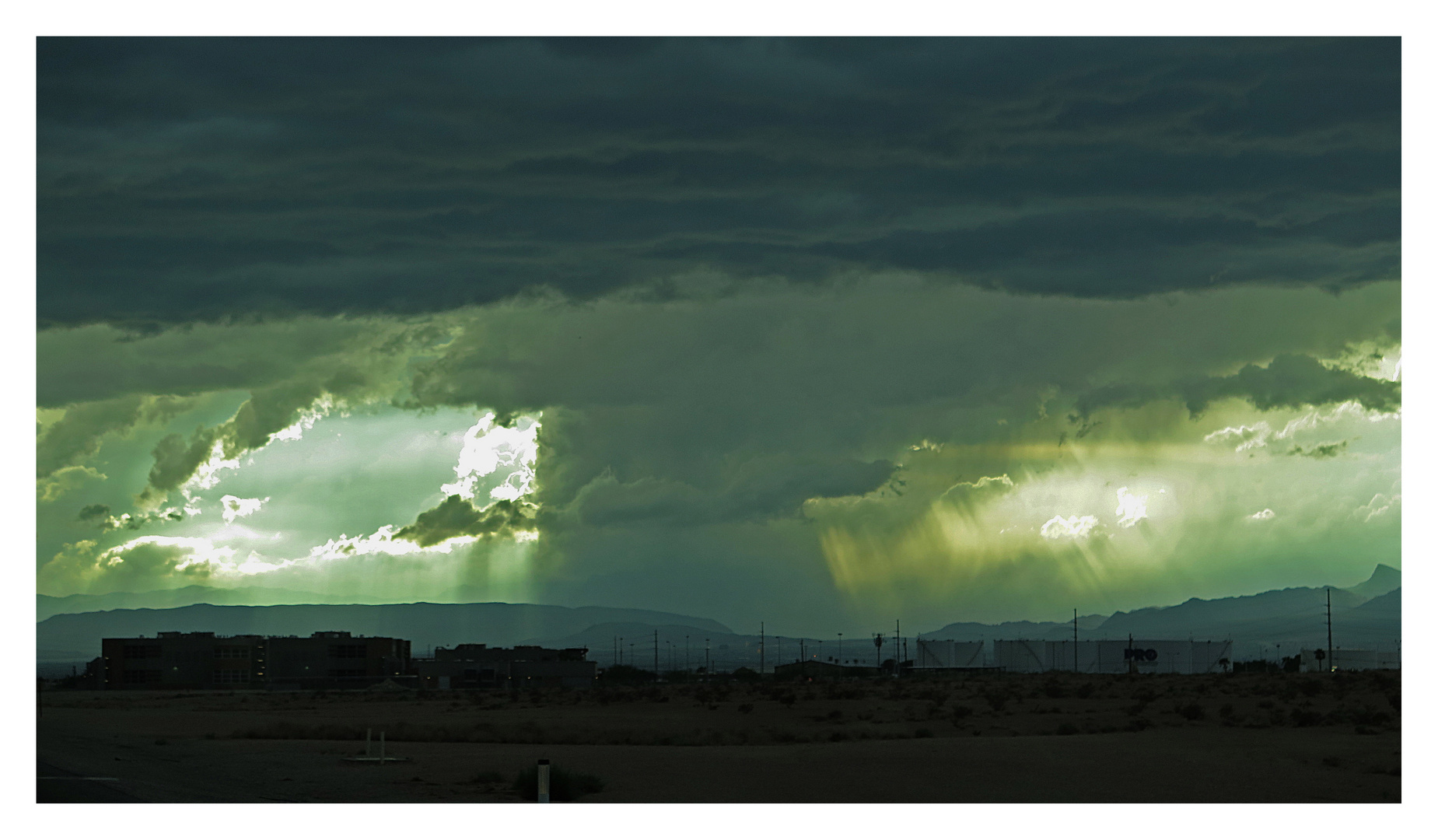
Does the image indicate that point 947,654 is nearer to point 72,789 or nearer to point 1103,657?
point 1103,657

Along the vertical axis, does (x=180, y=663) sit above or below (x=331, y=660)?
above

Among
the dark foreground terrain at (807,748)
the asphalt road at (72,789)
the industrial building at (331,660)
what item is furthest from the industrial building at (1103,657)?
the asphalt road at (72,789)

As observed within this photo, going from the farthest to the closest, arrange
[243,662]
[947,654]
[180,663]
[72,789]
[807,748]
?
1. [243,662]
2. [180,663]
3. [947,654]
4. [807,748]
5. [72,789]

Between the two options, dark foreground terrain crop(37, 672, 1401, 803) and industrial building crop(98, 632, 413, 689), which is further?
industrial building crop(98, 632, 413, 689)

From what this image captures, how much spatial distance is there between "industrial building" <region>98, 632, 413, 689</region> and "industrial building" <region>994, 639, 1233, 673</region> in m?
66.5

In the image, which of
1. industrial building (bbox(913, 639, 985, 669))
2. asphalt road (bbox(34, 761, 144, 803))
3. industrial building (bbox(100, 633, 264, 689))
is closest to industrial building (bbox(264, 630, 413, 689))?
industrial building (bbox(100, 633, 264, 689))

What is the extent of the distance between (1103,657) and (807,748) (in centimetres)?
10107

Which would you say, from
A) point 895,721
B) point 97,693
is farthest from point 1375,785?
point 97,693

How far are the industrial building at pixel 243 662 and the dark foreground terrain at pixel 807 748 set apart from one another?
6704 cm

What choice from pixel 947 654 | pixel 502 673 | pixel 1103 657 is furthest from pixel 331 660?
pixel 1103 657

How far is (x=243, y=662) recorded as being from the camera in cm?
15200

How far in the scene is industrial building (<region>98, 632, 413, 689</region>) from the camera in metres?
146

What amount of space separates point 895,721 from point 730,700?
28.2m

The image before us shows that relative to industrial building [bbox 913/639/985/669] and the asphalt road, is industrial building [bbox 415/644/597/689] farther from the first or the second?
the asphalt road
